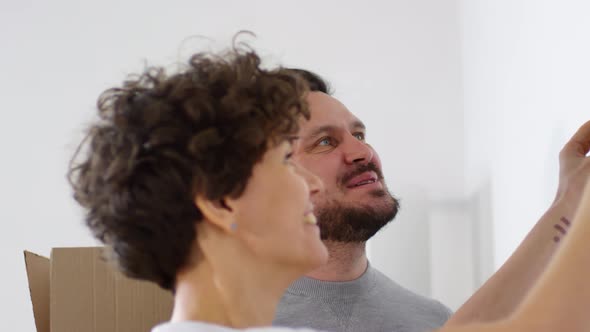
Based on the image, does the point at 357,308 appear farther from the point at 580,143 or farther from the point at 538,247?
the point at 580,143

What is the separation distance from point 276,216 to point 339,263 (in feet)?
2.63

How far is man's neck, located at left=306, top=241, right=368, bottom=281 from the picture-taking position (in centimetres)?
164

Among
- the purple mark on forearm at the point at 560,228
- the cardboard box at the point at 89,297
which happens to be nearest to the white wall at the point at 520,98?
the purple mark on forearm at the point at 560,228

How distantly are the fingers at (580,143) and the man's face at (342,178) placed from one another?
1.76 feet

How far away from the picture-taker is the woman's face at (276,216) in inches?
34.0


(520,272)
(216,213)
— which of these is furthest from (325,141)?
(216,213)

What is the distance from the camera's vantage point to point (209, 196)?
33.0 inches

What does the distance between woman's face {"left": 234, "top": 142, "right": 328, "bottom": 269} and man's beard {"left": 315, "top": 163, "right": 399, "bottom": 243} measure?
69cm

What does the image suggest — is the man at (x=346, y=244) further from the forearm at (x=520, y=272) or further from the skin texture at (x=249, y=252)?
the skin texture at (x=249, y=252)

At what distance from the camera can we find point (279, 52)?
7.33 ft

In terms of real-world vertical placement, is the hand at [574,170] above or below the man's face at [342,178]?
above

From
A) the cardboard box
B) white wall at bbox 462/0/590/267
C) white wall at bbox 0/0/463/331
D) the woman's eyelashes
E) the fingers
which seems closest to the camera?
the woman's eyelashes

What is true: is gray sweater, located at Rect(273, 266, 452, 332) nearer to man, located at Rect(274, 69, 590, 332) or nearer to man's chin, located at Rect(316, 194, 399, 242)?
man, located at Rect(274, 69, 590, 332)

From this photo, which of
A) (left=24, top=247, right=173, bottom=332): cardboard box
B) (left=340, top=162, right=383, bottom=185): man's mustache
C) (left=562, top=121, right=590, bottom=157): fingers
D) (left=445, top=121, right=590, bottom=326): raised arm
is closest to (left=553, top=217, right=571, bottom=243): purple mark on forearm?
(left=445, top=121, right=590, bottom=326): raised arm
